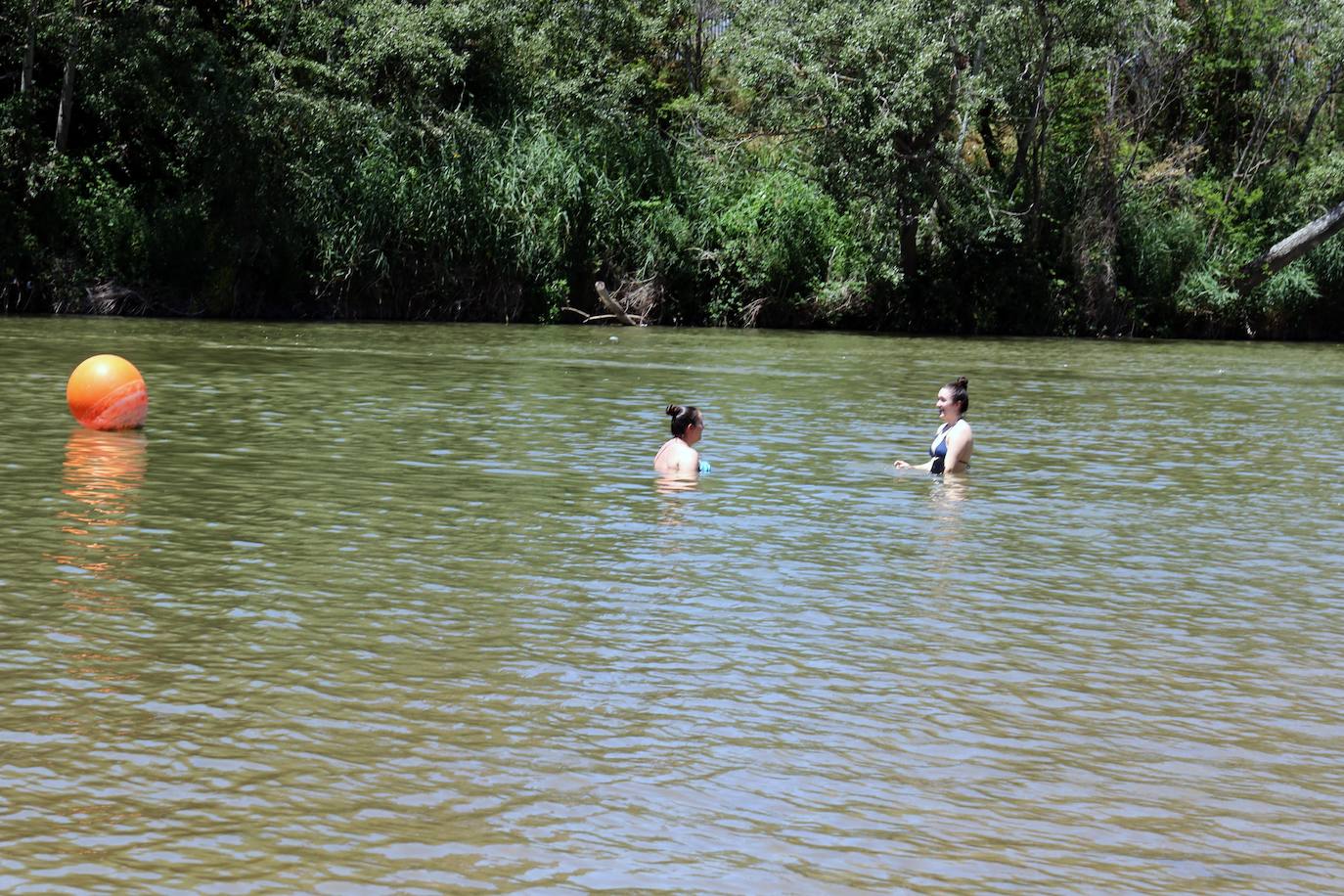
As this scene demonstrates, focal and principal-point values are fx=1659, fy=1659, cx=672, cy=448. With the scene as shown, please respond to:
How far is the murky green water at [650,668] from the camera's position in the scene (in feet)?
16.1

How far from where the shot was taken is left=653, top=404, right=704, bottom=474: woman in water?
1283cm

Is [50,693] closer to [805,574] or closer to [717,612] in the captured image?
[717,612]

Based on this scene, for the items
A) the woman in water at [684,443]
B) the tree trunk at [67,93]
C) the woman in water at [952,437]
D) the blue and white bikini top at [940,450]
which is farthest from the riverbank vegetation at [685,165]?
the woman in water at [684,443]

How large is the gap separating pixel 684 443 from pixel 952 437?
7.52ft

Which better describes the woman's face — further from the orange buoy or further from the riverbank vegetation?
the riverbank vegetation

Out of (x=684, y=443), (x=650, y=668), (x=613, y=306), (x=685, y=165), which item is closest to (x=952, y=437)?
(x=684, y=443)

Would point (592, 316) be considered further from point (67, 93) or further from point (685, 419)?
point (685, 419)

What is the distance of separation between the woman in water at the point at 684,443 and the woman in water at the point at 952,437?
1857 millimetres

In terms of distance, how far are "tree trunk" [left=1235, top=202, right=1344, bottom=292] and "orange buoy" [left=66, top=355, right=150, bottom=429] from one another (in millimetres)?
34208

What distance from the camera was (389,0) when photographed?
38500 millimetres

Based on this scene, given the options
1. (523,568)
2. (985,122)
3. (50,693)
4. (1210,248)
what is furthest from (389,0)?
(50,693)

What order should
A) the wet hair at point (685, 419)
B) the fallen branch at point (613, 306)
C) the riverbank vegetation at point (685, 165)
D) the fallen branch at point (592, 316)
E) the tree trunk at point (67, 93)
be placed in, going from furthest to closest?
the fallen branch at point (613, 306), the fallen branch at point (592, 316), the riverbank vegetation at point (685, 165), the tree trunk at point (67, 93), the wet hair at point (685, 419)

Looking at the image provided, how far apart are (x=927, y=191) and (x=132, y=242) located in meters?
17.8

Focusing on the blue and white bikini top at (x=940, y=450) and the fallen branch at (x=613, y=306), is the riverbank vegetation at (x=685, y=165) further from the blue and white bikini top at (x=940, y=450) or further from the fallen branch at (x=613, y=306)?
the blue and white bikini top at (x=940, y=450)
